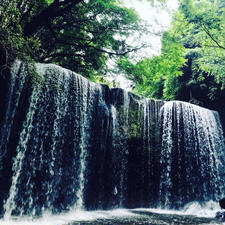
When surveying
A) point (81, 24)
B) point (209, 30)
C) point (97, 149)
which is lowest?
point (97, 149)

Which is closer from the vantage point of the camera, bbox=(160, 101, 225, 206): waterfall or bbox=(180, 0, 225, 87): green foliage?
bbox=(180, 0, 225, 87): green foliage

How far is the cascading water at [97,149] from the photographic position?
5918 millimetres

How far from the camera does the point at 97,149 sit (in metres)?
7.96

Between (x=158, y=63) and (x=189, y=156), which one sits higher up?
(x=158, y=63)

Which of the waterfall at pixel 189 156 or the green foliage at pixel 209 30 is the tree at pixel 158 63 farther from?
the waterfall at pixel 189 156

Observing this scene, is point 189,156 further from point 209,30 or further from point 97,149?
point 209,30

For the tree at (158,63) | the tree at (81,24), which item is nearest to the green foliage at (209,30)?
the tree at (158,63)

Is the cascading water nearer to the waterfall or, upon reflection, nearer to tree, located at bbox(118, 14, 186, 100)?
the waterfall

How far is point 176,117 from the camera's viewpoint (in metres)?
9.96

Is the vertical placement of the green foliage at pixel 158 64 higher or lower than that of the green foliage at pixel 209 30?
lower

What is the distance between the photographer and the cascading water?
19.4ft

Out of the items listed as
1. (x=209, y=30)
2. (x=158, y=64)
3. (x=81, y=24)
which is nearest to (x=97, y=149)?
(x=158, y=64)

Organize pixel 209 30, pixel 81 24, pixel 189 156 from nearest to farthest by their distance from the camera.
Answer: pixel 81 24 < pixel 209 30 < pixel 189 156

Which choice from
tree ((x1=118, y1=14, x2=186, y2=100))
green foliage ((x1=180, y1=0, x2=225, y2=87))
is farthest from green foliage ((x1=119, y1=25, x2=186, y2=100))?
green foliage ((x1=180, y1=0, x2=225, y2=87))
